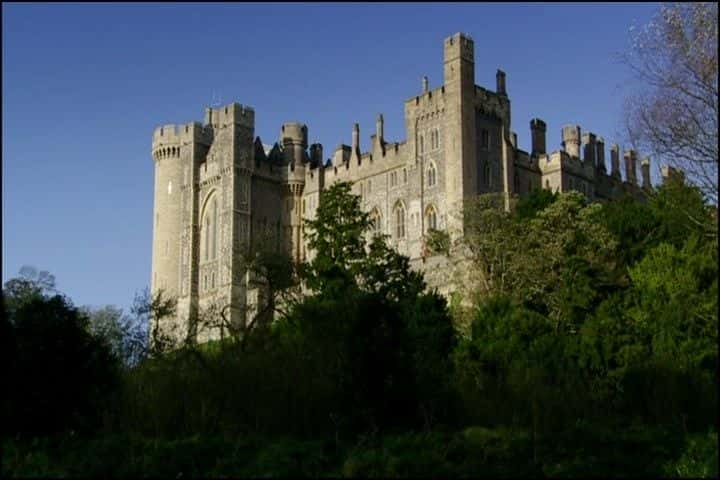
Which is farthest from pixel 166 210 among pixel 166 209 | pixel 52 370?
pixel 52 370

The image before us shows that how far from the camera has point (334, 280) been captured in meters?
33.2

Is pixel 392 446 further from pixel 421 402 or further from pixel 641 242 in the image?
pixel 641 242

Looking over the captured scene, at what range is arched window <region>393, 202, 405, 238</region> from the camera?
5506 centimetres

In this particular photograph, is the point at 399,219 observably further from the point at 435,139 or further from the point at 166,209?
the point at 166,209

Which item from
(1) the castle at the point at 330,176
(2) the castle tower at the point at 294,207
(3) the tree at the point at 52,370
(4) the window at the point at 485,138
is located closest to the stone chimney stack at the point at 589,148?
(1) the castle at the point at 330,176

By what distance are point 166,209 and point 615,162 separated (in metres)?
25.9

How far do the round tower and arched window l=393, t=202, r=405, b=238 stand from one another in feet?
43.3

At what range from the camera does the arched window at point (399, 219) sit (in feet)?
181

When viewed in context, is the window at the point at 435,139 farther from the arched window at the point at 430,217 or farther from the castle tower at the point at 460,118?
the arched window at the point at 430,217

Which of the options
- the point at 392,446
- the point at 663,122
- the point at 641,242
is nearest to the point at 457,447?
the point at 392,446

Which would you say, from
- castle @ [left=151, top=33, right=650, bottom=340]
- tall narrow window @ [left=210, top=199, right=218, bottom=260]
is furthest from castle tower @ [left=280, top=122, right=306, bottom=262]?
tall narrow window @ [left=210, top=199, right=218, bottom=260]

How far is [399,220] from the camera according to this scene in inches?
2178

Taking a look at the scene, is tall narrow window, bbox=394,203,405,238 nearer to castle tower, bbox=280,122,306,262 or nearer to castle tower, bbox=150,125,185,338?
castle tower, bbox=280,122,306,262

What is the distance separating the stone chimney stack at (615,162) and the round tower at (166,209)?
80.2 ft
